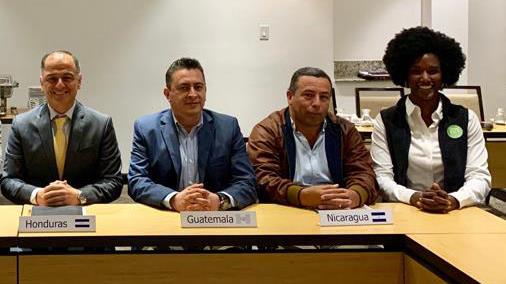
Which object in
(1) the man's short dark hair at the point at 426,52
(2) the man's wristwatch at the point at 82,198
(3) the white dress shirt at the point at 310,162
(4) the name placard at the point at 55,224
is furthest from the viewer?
(1) the man's short dark hair at the point at 426,52

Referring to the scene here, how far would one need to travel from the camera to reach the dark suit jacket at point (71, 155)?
8.55 ft

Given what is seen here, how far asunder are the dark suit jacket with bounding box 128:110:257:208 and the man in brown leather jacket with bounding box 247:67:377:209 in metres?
0.07

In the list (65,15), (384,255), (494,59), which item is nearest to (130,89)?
(65,15)

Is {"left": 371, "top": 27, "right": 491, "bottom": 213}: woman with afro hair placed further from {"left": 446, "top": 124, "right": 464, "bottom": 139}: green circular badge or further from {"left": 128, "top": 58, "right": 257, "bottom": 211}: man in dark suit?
{"left": 128, "top": 58, "right": 257, "bottom": 211}: man in dark suit

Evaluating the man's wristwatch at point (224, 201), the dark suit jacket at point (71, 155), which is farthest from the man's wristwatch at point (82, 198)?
the man's wristwatch at point (224, 201)

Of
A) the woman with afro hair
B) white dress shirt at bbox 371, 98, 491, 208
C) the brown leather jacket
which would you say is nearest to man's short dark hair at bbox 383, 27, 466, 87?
the woman with afro hair

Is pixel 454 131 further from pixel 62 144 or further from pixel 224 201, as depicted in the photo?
pixel 62 144

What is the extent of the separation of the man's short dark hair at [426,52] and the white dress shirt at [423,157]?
169 mm

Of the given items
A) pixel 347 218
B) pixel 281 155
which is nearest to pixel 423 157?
pixel 281 155

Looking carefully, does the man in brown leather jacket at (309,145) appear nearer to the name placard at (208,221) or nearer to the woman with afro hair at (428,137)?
the woman with afro hair at (428,137)

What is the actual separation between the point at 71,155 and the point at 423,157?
1376 mm

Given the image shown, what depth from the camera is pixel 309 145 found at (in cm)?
272

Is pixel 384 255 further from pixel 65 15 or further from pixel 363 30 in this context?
pixel 363 30

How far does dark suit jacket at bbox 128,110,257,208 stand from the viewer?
260cm
